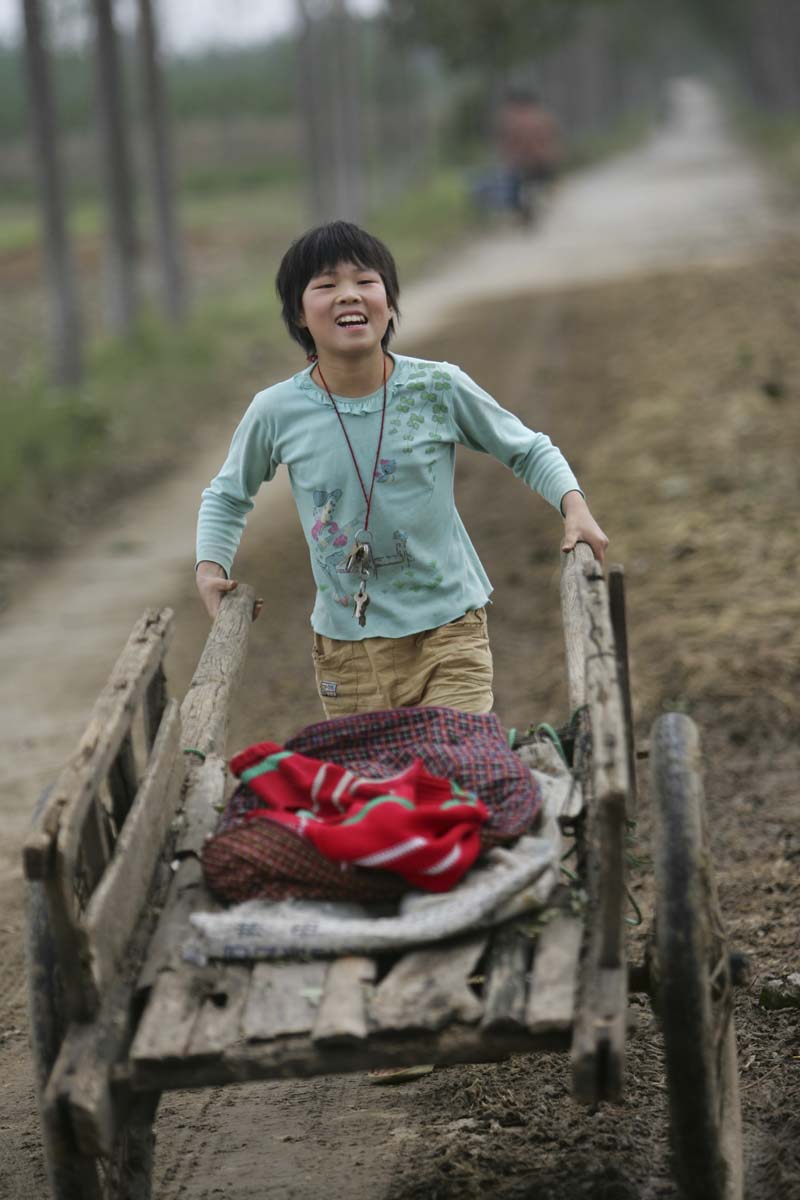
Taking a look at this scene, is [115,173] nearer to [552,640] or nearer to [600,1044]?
[552,640]

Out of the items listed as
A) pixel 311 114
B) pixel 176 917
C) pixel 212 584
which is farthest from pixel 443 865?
pixel 311 114

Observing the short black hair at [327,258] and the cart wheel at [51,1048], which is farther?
the short black hair at [327,258]

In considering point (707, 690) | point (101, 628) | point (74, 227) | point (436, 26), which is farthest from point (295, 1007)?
point (74, 227)

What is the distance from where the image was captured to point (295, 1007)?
97.1 inches

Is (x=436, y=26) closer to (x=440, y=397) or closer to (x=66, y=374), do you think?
(x=66, y=374)

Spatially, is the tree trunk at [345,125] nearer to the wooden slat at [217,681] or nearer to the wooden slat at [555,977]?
the wooden slat at [217,681]

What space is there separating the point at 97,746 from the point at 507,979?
2.63ft

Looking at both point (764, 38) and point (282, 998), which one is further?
point (764, 38)

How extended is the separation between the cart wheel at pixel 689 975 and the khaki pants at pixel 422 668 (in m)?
0.79

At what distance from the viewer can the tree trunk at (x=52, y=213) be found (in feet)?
43.0

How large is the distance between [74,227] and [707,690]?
36.6 metres

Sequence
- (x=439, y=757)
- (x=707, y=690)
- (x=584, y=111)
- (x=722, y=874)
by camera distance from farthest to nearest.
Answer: (x=584, y=111), (x=707, y=690), (x=722, y=874), (x=439, y=757)

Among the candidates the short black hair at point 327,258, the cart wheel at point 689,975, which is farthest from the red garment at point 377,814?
the short black hair at point 327,258

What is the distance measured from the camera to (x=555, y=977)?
2445 millimetres
